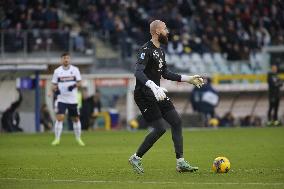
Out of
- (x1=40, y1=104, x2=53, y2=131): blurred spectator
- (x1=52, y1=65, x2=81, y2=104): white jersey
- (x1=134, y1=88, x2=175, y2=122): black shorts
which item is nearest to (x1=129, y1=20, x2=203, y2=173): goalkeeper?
(x1=134, y1=88, x2=175, y2=122): black shorts

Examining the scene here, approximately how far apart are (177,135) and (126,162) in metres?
2.77

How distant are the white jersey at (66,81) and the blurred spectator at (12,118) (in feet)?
29.5

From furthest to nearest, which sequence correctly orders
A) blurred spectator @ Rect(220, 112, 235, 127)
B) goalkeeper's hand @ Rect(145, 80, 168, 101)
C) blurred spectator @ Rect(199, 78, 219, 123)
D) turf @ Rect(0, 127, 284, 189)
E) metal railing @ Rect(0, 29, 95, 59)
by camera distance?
blurred spectator @ Rect(220, 112, 235, 127), blurred spectator @ Rect(199, 78, 219, 123), metal railing @ Rect(0, 29, 95, 59), goalkeeper's hand @ Rect(145, 80, 168, 101), turf @ Rect(0, 127, 284, 189)

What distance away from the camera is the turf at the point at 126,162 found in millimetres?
13266

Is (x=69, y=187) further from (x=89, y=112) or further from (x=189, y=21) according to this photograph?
(x=189, y=21)

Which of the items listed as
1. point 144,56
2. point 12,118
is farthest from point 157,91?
point 12,118

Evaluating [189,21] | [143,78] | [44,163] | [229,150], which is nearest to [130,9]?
[189,21]

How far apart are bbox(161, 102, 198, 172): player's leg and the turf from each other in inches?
8.6

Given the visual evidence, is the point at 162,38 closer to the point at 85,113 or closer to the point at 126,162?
the point at 126,162

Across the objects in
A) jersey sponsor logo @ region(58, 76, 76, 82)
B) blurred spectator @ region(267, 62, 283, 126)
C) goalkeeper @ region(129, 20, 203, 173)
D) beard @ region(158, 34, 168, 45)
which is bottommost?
blurred spectator @ region(267, 62, 283, 126)

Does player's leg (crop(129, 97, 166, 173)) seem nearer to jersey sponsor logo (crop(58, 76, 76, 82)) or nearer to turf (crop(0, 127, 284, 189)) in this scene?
turf (crop(0, 127, 284, 189))

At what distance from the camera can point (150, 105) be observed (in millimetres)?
15039

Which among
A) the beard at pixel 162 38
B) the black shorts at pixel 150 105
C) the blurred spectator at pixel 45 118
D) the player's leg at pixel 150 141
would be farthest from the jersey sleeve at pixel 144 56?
the blurred spectator at pixel 45 118

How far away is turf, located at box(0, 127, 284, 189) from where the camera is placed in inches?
522
